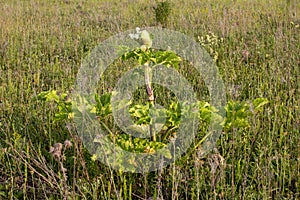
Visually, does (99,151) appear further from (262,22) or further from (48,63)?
(262,22)

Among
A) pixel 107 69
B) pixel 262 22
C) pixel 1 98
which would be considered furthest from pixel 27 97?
pixel 262 22

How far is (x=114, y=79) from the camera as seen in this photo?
4.00m

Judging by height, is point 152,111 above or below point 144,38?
below

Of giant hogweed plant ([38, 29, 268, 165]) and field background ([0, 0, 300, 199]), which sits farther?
field background ([0, 0, 300, 199])

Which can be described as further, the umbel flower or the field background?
the field background

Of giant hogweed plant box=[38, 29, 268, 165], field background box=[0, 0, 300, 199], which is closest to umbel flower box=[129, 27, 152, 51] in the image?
giant hogweed plant box=[38, 29, 268, 165]

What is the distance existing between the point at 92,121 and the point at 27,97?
1518mm

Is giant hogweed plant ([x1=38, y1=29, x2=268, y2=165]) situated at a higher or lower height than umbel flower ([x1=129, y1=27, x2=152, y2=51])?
lower

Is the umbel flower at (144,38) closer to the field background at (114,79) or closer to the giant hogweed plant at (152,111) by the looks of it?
the giant hogweed plant at (152,111)

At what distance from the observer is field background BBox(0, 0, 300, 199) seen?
2213 millimetres

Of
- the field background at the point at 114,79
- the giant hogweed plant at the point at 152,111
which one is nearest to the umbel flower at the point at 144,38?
the giant hogweed plant at the point at 152,111

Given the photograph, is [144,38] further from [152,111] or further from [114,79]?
[114,79]

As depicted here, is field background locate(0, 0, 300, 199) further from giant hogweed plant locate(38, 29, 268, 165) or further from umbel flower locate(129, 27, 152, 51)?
umbel flower locate(129, 27, 152, 51)

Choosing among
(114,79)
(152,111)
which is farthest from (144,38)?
(114,79)
